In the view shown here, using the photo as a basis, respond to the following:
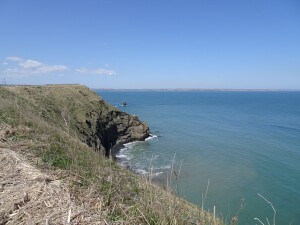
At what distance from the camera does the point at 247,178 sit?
29.5m

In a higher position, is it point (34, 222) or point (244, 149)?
point (34, 222)

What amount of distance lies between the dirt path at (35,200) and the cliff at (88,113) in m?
25.5

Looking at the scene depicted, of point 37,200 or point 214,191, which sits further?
point 214,191

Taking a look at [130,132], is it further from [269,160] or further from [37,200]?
[37,200]

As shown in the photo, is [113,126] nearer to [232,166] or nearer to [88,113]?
[88,113]

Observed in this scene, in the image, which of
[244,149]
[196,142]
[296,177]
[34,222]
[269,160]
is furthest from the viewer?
[196,142]

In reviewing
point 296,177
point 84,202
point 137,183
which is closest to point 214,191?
point 296,177

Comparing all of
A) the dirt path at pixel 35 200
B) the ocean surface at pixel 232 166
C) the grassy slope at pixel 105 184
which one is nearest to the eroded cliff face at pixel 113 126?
the ocean surface at pixel 232 166

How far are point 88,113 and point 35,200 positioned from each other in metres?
36.0

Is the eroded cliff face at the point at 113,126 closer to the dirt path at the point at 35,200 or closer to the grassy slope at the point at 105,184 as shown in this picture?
the grassy slope at the point at 105,184

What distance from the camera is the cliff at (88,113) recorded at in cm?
3250

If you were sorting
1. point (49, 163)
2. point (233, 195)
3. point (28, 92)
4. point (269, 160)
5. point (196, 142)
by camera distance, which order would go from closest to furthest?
point (49, 163)
point (233, 195)
point (28, 92)
point (269, 160)
point (196, 142)

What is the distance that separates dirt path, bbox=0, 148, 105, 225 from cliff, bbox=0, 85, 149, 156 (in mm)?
25526

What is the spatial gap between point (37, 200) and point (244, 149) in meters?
40.8
